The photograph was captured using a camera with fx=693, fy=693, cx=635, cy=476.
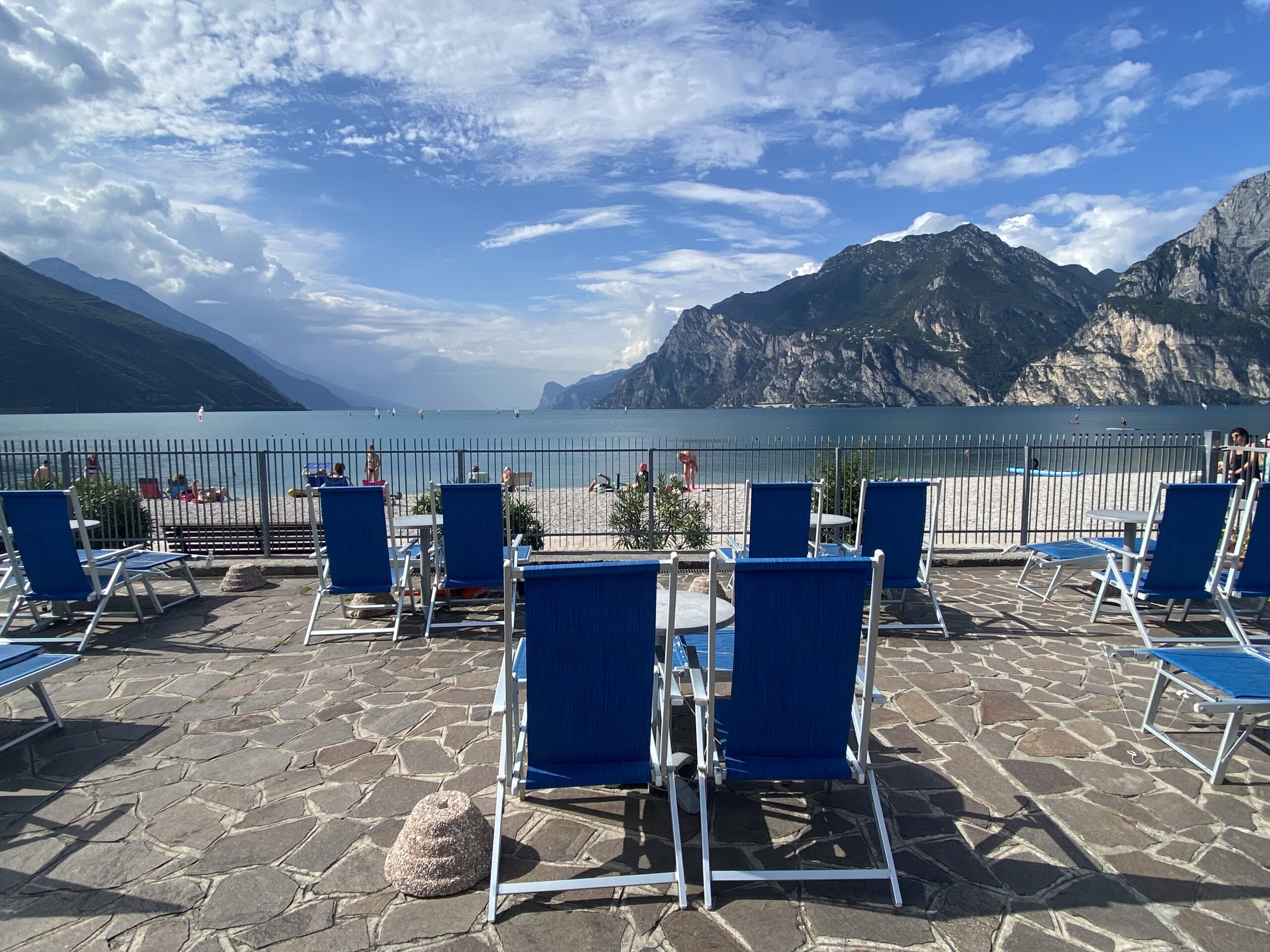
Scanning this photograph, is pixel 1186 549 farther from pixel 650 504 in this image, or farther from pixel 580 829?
pixel 650 504

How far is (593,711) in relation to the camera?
2510 millimetres

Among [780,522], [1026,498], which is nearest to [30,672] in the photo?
[780,522]

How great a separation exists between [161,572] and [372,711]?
3.84 meters

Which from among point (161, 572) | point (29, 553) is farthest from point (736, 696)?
point (161, 572)

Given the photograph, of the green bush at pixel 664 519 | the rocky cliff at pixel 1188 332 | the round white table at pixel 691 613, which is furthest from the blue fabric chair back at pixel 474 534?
the rocky cliff at pixel 1188 332

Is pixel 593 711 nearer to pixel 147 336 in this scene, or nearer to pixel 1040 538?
pixel 1040 538

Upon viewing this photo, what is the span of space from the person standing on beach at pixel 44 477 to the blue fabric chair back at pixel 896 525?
11593 mm

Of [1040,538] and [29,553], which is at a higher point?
[29,553]

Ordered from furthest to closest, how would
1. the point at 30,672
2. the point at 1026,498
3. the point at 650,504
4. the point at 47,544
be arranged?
the point at 650,504 → the point at 1026,498 → the point at 47,544 → the point at 30,672

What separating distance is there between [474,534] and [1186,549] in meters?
5.30

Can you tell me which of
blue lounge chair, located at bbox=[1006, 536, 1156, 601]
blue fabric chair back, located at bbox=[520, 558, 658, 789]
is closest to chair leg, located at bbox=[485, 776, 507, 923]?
blue fabric chair back, located at bbox=[520, 558, 658, 789]

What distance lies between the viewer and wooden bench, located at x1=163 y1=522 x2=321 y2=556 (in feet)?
31.1

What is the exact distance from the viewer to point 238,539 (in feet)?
32.6

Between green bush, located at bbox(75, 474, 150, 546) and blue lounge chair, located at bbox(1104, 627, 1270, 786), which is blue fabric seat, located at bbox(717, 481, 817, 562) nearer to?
blue lounge chair, located at bbox(1104, 627, 1270, 786)
